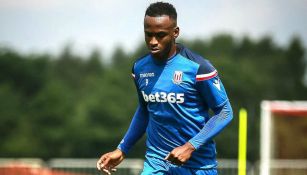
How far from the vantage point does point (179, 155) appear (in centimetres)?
689

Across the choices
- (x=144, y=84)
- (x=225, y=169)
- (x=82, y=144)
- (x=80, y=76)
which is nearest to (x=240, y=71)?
(x=82, y=144)

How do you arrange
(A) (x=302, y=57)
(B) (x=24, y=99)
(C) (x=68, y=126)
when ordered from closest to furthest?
1. (C) (x=68, y=126)
2. (B) (x=24, y=99)
3. (A) (x=302, y=57)

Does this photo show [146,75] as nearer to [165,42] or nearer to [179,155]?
[165,42]

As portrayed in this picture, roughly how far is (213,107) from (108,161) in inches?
39.7

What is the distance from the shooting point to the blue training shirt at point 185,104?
280 inches

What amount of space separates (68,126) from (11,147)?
733cm

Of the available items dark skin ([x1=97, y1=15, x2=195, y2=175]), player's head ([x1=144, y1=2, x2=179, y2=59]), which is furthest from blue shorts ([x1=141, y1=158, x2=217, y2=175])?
player's head ([x1=144, y1=2, x2=179, y2=59])

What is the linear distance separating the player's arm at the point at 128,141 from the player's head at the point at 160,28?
571 mm

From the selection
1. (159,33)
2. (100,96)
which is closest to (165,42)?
(159,33)

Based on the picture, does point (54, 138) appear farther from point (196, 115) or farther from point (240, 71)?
point (196, 115)

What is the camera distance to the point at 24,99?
85.8 metres

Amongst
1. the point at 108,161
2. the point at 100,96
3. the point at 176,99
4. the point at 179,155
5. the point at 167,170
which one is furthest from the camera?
the point at 100,96

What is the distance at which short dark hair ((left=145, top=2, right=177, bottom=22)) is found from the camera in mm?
7117

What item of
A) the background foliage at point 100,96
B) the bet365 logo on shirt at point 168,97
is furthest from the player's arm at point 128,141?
the background foliage at point 100,96
